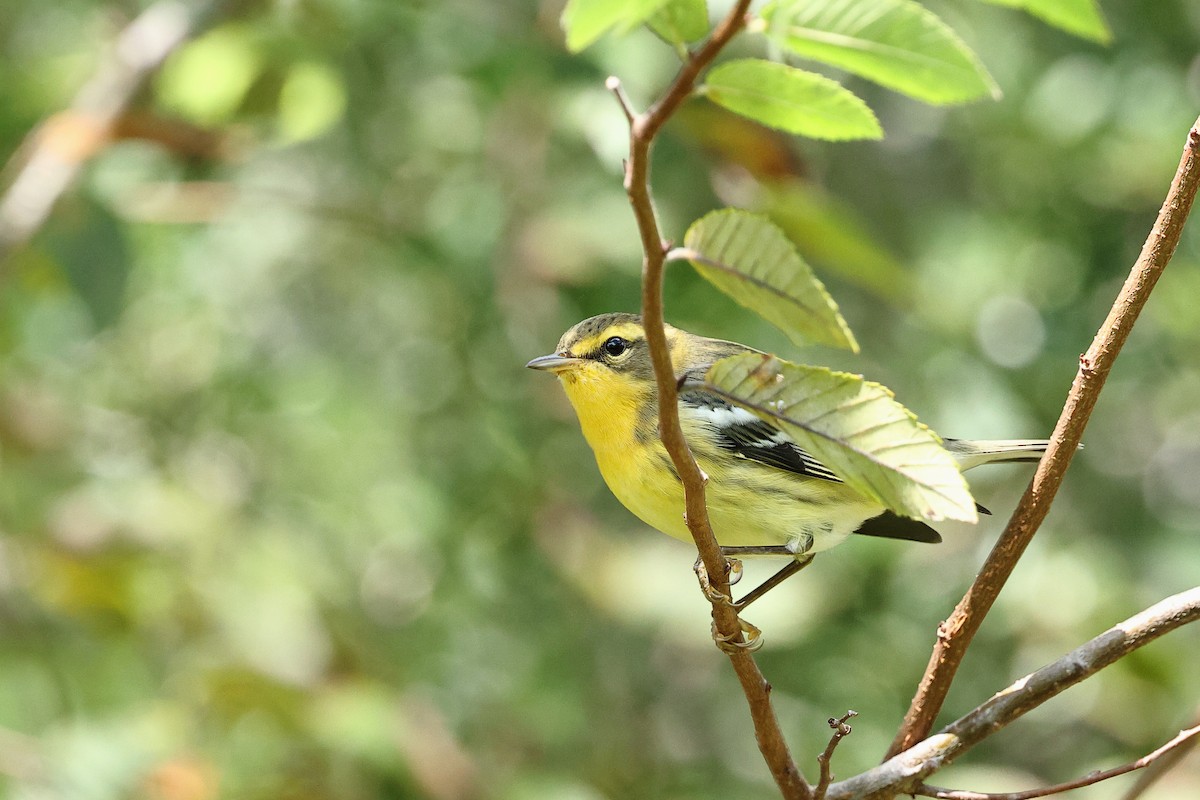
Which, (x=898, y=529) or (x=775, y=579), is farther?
(x=898, y=529)

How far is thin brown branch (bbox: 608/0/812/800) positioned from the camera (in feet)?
3.54

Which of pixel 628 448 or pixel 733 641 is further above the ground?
pixel 628 448

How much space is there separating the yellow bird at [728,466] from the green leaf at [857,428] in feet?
4.25

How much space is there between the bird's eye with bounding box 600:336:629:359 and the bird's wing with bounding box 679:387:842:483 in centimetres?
26

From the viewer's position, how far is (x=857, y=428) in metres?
1.38

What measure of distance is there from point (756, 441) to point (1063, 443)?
144 centimetres

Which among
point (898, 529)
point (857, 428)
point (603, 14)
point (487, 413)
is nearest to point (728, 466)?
point (898, 529)

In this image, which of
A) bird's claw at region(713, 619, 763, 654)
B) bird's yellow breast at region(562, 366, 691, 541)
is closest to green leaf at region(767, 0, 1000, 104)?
bird's claw at region(713, 619, 763, 654)

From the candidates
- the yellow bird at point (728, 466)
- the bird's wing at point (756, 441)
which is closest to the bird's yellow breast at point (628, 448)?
the yellow bird at point (728, 466)

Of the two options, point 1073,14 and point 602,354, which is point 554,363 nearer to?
point 602,354

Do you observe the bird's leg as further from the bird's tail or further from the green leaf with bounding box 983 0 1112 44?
the green leaf with bounding box 983 0 1112 44

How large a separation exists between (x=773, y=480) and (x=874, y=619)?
187 cm

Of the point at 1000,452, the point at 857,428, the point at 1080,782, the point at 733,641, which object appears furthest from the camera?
the point at 1000,452

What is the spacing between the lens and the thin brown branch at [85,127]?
12.1 feet
